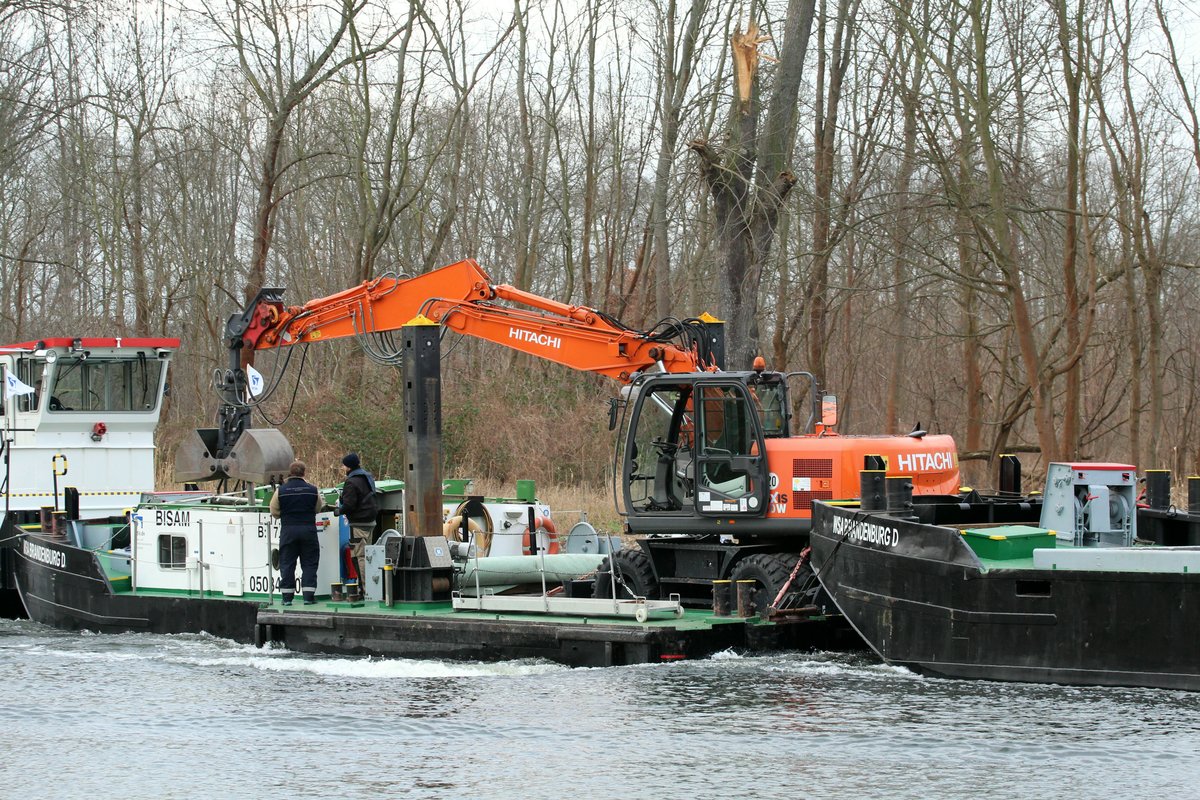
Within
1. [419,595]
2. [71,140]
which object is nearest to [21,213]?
[71,140]

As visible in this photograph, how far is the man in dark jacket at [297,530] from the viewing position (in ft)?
50.6

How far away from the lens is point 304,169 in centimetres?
3919

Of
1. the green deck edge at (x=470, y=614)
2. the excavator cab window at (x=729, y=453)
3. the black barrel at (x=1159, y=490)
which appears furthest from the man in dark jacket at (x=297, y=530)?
the black barrel at (x=1159, y=490)

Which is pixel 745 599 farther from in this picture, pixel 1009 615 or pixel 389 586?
pixel 389 586

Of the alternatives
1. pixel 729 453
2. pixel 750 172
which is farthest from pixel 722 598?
pixel 750 172

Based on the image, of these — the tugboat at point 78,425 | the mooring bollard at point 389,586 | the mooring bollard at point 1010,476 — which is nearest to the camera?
the mooring bollard at point 389,586

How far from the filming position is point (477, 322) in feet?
56.1

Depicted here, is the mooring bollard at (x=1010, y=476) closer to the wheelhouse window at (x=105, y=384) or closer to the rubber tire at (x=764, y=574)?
the rubber tire at (x=764, y=574)

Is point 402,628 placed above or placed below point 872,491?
below

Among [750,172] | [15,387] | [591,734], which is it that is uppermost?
[750,172]

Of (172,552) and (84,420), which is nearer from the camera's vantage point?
(172,552)

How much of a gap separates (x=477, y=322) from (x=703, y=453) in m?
3.71

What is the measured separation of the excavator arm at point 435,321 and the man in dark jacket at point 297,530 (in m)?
1.81

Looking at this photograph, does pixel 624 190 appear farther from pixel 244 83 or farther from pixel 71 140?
pixel 71 140
